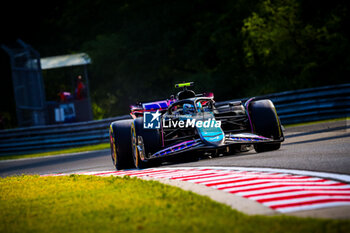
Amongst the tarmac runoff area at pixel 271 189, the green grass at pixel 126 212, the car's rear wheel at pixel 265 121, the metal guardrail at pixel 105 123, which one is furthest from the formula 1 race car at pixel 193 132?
the metal guardrail at pixel 105 123

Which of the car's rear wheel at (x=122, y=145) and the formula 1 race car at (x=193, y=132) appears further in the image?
the car's rear wheel at (x=122, y=145)

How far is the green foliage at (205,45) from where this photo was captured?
24016 mm

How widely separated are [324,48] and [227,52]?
19.5ft

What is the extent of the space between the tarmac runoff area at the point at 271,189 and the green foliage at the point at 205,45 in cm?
1653

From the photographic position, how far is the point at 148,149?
10172 mm

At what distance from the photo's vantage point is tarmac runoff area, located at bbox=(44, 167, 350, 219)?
5.18m

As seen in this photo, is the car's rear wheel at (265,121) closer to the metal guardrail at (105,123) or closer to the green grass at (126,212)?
the green grass at (126,212)

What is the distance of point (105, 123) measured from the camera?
2122 cm

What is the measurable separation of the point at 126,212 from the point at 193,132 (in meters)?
4.86

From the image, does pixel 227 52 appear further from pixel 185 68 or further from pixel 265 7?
pixel 185 68

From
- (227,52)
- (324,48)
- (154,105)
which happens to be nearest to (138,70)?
(227,52)

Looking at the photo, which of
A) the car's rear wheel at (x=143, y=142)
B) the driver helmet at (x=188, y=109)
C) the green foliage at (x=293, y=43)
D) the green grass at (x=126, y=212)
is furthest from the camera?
the green foliage at (x=293, y=43)

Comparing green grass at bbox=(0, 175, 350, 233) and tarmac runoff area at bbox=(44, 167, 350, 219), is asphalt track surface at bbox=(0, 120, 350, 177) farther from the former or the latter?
green grass at bbox=(0, 175, 350, 233)

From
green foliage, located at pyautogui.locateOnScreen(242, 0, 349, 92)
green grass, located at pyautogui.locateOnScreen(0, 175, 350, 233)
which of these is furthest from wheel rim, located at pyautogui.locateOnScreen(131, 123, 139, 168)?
green foliage, located at pyautogui.locateOnScreen(242, 0, 349, 92)
